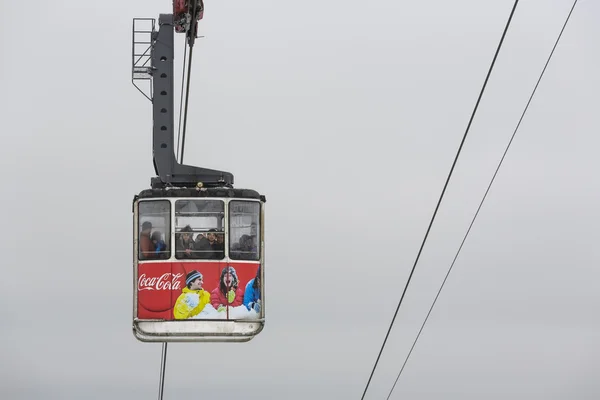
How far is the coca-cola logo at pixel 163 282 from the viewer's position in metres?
31.0

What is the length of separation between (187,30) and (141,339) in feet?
20.3

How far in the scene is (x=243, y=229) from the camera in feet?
102

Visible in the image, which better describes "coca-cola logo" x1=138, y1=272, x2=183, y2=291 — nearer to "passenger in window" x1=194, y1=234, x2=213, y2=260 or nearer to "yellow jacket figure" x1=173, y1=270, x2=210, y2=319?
"yellow jacket figure" x1=173, y1=270, x2=210, y2=319

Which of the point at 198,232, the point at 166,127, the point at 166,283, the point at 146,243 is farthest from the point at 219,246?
the point at 166,127

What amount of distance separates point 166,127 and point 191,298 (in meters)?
4.66

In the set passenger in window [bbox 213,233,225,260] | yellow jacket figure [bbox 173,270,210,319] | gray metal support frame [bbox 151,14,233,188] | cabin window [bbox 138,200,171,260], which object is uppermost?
gray metal support frame [bbox 151,14,233,188]

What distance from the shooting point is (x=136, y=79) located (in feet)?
115

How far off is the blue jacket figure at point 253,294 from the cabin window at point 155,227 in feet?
5.47

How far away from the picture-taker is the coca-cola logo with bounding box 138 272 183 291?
102 ft

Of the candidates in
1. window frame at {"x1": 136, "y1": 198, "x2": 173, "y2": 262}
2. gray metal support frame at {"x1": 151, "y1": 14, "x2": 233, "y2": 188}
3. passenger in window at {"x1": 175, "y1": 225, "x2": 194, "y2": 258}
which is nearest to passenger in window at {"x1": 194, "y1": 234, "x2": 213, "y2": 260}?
passenger in window at {"x1": 175, "y1": 225, "x2": 194, "y2": 258}

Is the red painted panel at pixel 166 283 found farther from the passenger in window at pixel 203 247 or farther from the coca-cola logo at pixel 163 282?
the passenger in window at pixel 203 247

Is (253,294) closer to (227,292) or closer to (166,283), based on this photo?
(227,292)

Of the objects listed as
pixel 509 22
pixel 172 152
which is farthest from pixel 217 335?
pixel 509 22

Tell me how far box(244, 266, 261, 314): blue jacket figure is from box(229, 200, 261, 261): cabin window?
0.44 m
